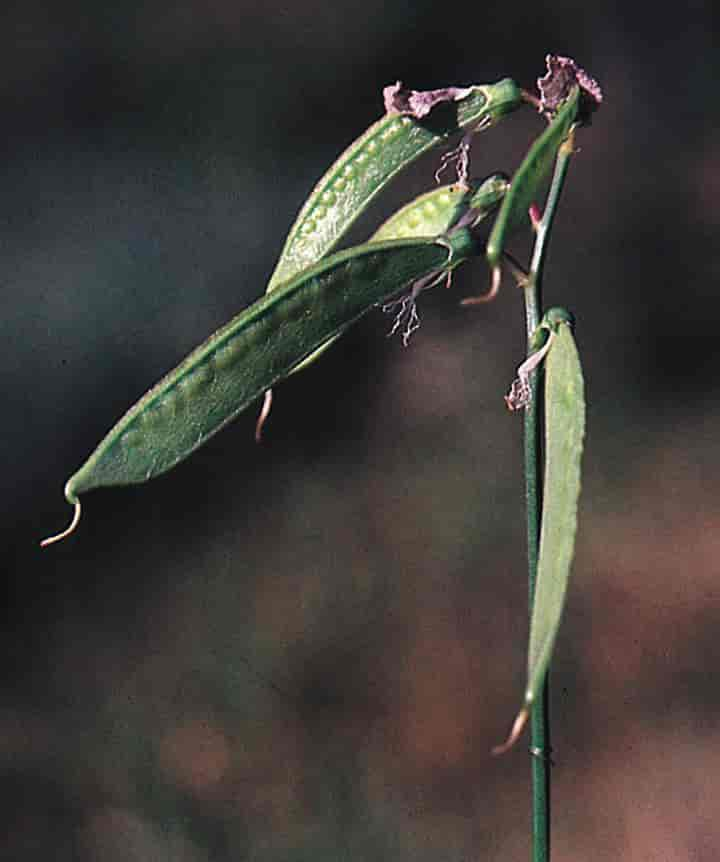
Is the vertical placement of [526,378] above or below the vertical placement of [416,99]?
below

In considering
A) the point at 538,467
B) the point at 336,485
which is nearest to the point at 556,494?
the point at 538,467

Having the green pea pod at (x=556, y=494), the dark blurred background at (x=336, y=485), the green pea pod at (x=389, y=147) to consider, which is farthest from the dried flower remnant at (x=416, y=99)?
the dark blurred background at (x=336, y=485)

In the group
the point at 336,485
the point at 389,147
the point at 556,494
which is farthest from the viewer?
the point at 336,485

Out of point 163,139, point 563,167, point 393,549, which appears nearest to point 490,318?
point 393,549

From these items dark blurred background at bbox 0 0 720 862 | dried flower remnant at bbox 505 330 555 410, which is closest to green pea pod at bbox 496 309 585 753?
dried flower remnant at bbox 505 330 555 410

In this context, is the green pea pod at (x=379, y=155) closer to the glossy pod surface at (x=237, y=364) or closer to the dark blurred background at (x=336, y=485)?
the glossy pod surface at (x=237, y=364)

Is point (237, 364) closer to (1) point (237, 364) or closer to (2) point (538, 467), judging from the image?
(1) point (237, 364)

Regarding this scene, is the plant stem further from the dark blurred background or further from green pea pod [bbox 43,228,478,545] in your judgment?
the dark blurred background
